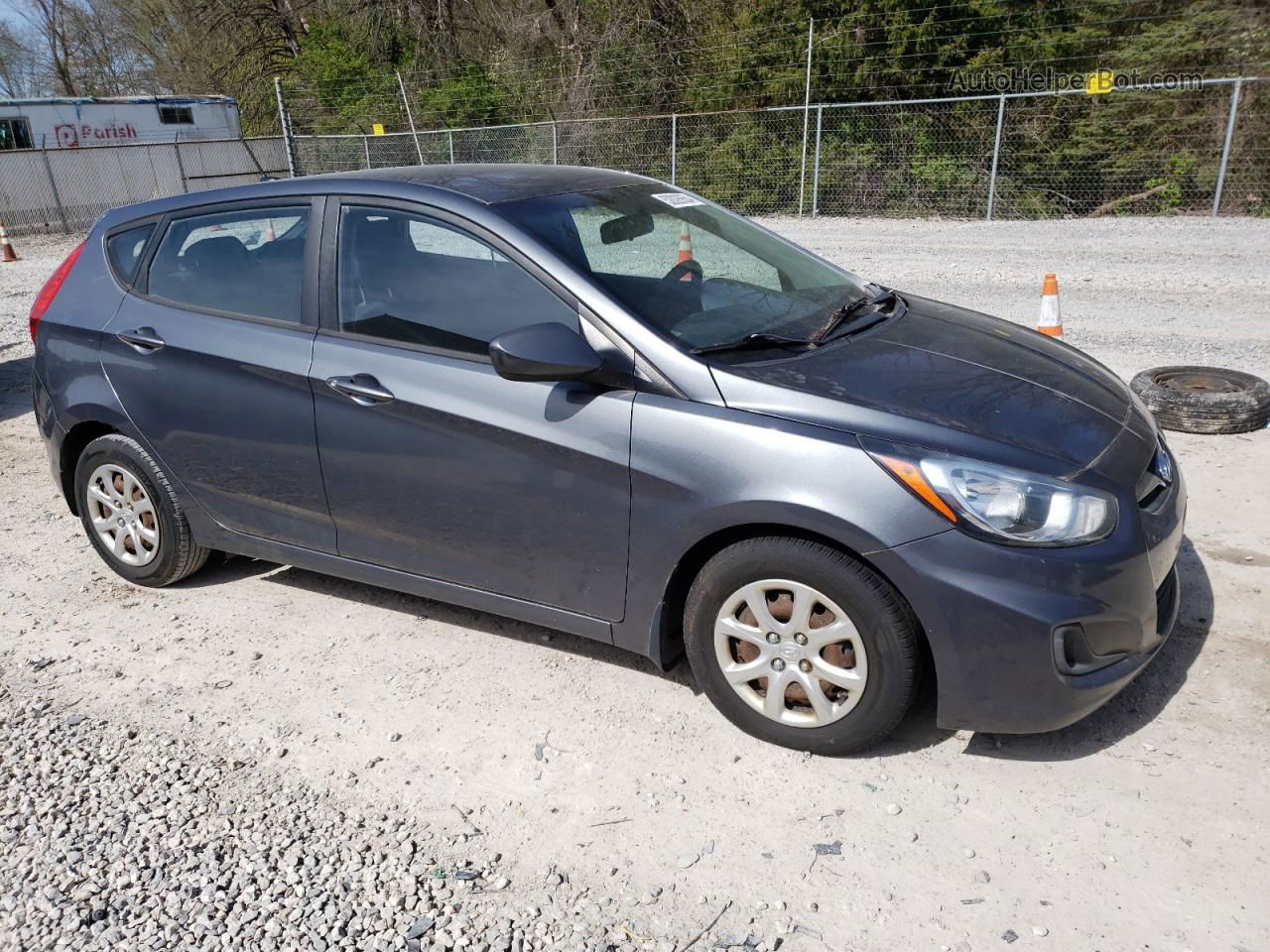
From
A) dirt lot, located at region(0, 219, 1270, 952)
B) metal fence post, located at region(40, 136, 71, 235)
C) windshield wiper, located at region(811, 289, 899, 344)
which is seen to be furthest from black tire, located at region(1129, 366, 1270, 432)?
metal fence post, located at region(40, 136, 71, 235)

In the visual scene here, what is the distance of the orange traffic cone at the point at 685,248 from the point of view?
388 cm

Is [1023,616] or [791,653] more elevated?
[1023,616]

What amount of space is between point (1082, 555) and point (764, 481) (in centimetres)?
90

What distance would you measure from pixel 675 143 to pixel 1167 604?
61.2ft

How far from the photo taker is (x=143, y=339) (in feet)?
13.8

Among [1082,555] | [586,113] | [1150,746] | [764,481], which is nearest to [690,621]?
[764,481]

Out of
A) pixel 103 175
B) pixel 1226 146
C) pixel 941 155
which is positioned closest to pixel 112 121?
pixel 103 175

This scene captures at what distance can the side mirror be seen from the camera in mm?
3152

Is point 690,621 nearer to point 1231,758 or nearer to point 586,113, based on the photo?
point 1231,758

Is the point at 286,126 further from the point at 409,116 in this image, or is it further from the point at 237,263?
the point at 237,263

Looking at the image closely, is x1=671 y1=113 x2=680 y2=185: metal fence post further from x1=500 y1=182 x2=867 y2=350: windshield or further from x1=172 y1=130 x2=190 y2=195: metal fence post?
x1=500 y1=182 x2=867 y2=350: windshield

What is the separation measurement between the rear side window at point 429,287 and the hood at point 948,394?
744 millimetres

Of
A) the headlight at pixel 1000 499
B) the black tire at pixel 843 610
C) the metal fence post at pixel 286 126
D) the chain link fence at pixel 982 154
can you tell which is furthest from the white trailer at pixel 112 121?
the headlight at pixel 1000 499

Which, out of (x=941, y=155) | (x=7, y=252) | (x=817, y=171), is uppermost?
(x=941, y=155)
